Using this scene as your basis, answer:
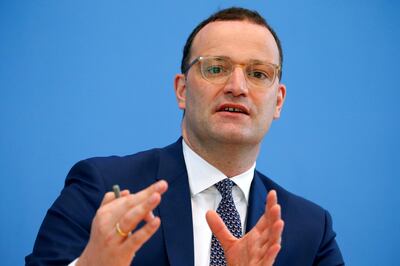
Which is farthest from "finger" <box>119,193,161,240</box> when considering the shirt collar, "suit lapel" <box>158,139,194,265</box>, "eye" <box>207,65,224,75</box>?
"eye" <box>207,65,224,75</box>

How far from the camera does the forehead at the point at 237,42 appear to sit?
1.55 m

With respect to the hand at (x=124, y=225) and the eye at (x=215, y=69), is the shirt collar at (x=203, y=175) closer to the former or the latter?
the eye at (x=215, y=69)

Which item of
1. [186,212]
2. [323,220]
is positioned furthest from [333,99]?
[186,212]

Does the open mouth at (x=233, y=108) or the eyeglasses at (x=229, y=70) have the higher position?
the eyeglasses at (x=229, y=70)

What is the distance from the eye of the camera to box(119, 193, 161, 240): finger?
905 mm

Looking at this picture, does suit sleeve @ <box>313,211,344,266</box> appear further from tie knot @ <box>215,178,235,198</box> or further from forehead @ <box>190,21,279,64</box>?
forehead @ <box>190,21,279,64</box>

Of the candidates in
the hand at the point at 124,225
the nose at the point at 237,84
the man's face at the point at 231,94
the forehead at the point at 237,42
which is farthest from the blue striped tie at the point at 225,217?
the hand at the point at 124,225

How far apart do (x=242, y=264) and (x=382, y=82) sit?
161 cm

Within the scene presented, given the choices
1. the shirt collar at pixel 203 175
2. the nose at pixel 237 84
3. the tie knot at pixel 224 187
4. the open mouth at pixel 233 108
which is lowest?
the tie knot at pixel 224 187

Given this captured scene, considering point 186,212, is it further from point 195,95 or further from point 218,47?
point 218,47

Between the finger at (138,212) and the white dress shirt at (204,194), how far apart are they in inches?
22.1

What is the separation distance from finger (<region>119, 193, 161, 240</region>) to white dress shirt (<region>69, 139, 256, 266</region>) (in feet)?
1.84

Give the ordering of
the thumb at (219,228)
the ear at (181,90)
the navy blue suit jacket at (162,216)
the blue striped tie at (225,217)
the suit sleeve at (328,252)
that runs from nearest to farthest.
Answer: the thumb at (219,228) < the navy blue suit jacket at (162,216) < the blue striped tie at (225,217) < the suit sleeve at (328,252) < the ear at (181,90)

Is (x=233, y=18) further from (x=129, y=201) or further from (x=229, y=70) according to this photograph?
(x=129, y=201)
